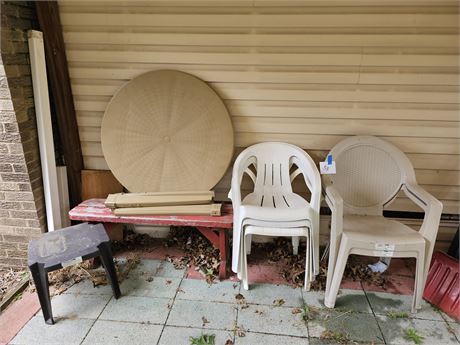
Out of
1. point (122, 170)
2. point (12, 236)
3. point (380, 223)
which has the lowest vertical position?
point (12, 236)

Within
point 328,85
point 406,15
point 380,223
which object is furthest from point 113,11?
point 380,223

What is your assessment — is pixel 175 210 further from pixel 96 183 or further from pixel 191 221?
pixel 96 183

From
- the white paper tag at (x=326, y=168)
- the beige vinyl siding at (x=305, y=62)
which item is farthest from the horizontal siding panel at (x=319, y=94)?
the white paper tag at (x=326, y=168)

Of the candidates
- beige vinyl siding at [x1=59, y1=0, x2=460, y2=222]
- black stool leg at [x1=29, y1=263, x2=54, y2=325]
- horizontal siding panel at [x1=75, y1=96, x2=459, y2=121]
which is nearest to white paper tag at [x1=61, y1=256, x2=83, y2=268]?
black stool leg at [x1=29, y1=263, x2=54, y2=325]

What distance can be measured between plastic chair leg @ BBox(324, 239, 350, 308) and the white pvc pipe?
2246 mm

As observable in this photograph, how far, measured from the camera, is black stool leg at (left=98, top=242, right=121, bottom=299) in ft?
7.79

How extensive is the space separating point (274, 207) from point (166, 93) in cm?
128

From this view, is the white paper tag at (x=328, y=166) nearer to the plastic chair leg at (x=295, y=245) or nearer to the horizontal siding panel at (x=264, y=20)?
the plastic chair leg at (x=295, y=245)

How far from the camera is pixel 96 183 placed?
3.12 m

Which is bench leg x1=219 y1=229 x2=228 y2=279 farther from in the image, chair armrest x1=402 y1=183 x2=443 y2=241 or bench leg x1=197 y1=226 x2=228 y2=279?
chair armrest x1=402 y1=183 x2=443 y2=241

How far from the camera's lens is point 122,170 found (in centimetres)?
299

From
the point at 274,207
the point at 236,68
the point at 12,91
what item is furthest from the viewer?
the point at 236,68

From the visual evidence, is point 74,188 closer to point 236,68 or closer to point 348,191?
point 236,68

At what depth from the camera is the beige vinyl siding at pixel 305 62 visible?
2643 millimetres
